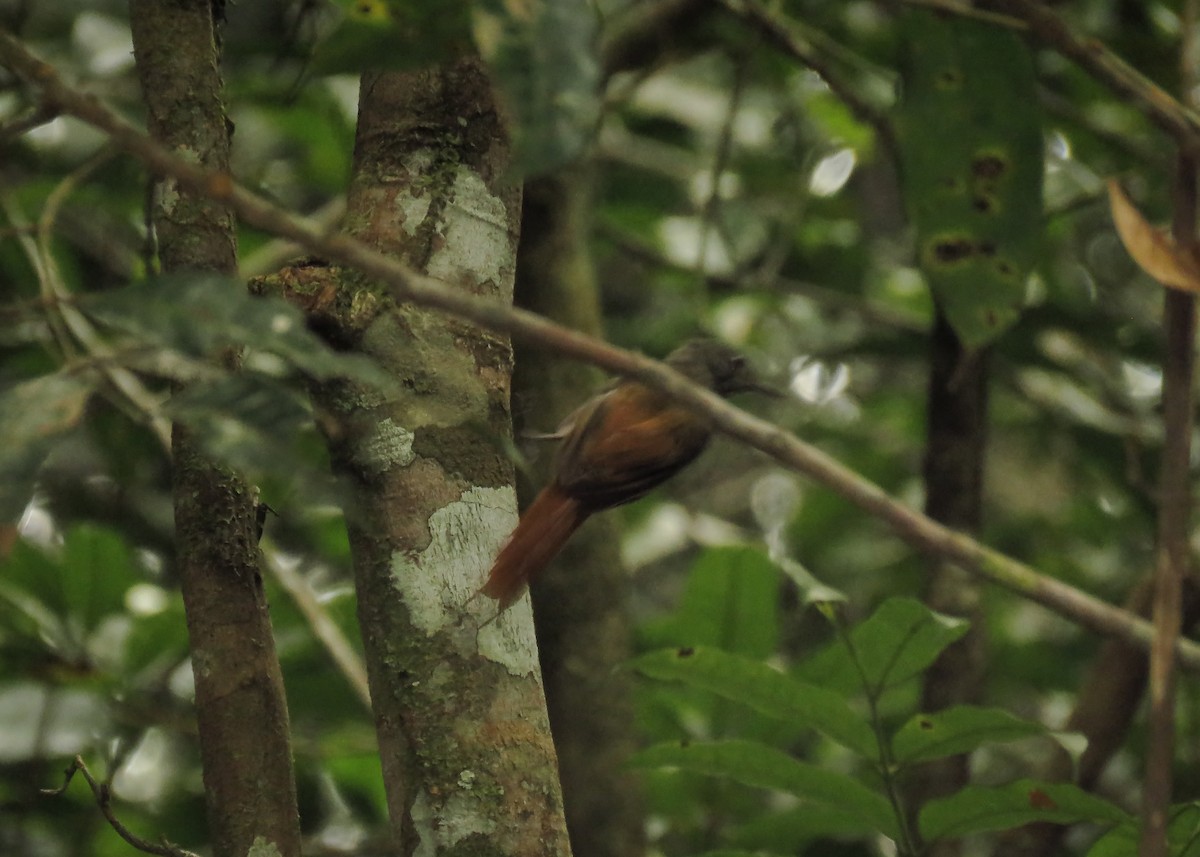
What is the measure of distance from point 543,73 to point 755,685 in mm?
885

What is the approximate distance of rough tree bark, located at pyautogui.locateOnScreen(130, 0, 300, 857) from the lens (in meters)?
1.34

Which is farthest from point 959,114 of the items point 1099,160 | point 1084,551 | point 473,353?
point 1084,551

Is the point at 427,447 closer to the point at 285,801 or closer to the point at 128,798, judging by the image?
the point at 285,801

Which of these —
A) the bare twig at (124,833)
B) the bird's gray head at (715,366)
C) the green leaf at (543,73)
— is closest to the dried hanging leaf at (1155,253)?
the green leaf at (543,73)

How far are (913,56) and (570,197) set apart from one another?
2.25 feet

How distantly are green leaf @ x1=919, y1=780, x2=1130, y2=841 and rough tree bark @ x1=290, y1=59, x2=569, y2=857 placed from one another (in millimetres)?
597

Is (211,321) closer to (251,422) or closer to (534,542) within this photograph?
(251,422)

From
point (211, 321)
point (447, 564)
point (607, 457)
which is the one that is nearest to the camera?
point (211, 321)

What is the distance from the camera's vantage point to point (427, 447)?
4.60 ft

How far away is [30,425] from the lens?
1021mm

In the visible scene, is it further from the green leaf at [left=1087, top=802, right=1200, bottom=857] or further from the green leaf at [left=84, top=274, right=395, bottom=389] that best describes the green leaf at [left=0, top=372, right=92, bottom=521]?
the green leaf at [left=1087, top=802, right=1200, bottom=857]

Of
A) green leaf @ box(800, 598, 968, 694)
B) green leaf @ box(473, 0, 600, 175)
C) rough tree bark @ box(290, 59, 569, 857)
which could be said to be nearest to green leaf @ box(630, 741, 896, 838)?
green leaf @ box(800, 598, 968, 694)

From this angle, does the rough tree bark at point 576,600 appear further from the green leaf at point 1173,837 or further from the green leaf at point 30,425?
the green leaf at point 30,425

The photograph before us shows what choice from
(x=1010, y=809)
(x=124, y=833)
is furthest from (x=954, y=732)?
(x=124, y=833)
